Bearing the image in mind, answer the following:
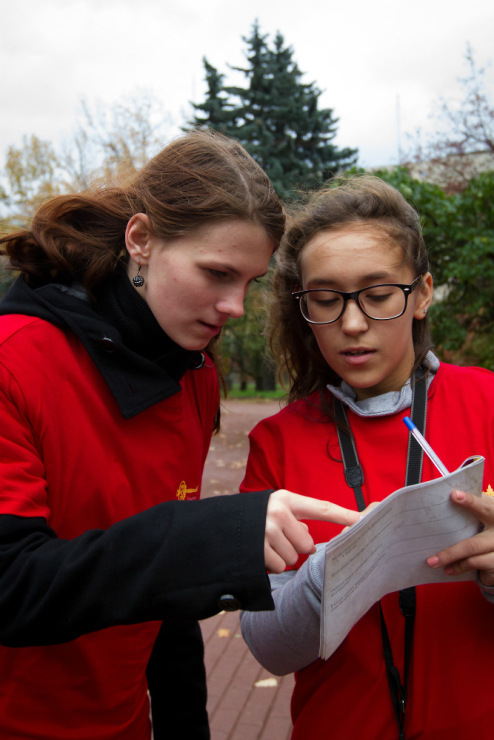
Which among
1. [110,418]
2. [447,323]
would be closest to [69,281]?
[110,418]

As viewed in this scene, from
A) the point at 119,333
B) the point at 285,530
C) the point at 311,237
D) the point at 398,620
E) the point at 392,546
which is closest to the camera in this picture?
the point at 285,530

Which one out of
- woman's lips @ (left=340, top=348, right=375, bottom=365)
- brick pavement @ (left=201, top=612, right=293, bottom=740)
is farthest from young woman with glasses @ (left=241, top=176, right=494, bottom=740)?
brick pavement @ (left=201, top=612, right=293, bottom=740)

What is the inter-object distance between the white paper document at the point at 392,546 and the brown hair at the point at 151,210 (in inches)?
33.9

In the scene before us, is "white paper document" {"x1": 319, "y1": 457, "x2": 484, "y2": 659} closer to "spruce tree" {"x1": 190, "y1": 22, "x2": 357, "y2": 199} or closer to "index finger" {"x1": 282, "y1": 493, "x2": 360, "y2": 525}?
"index finger" {"x1": 282, "y1": 493, "x2": 360, "y2": 525}

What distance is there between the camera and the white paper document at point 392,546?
106cm

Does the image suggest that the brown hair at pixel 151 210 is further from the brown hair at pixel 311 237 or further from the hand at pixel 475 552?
the hand at pixel 475 552

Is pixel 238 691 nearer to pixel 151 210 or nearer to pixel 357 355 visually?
pixel 357 355

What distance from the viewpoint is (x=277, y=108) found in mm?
23531

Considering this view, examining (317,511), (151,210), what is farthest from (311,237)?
(317,511)

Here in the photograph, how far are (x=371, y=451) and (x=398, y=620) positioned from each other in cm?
43

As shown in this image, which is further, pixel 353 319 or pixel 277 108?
pixel 277 108

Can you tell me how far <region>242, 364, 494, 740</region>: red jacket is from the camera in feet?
4.68

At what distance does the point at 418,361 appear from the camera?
1826 millimetres

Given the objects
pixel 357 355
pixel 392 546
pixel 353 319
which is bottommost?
pixel 392 546
